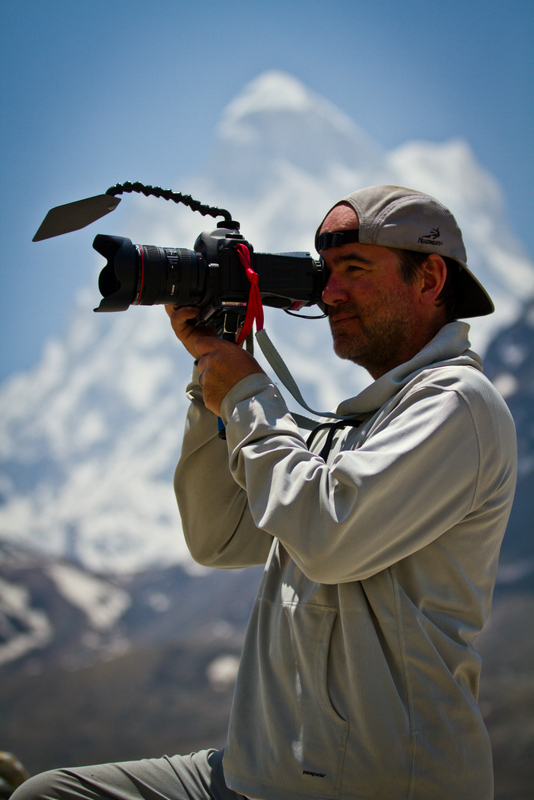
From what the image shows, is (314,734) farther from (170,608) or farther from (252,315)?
(170,608)

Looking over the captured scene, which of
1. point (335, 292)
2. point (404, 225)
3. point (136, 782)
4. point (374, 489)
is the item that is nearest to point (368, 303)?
point (335, 292)

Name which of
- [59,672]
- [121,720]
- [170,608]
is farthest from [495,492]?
[170,608]

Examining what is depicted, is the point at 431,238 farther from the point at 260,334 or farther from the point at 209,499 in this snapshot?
the point at 209,499

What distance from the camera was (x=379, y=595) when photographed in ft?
3.60

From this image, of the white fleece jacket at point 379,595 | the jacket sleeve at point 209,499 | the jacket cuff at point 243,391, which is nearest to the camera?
the white fleece jacket at point 379,595

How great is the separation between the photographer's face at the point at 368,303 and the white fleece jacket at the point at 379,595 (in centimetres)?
24

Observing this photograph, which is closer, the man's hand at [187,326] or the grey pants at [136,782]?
the grey pants at [136,782]

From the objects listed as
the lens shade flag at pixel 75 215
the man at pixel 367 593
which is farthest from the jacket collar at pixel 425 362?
the lens shade flag at pixel 75 215

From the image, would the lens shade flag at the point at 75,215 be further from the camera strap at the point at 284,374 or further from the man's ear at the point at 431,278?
the man's ear at the point at 431,278

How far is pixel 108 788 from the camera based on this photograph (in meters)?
1.27

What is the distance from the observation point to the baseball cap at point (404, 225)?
143cm

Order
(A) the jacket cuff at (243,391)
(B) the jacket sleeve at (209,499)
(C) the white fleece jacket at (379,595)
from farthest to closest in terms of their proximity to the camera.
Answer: (B) the jacket sleeve at (209,499) < (A) the jacket cuff at (243,391) < (C) the white fleece jacket at (379,595)

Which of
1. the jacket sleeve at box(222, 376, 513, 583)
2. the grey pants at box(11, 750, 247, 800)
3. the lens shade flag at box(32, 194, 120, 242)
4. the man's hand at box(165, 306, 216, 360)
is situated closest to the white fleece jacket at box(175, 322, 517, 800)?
the jacket sleeve at box(222, 376, 513, 583)

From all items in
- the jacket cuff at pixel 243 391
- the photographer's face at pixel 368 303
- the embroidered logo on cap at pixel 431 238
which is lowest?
the jacket cuff at pixel 243 391
